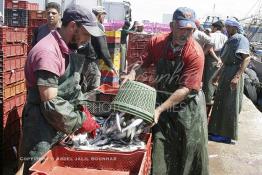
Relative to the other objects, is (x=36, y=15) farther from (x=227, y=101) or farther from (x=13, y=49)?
(x=227, y=101)

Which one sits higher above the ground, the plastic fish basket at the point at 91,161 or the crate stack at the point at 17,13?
the crate stack at the point at 17,13

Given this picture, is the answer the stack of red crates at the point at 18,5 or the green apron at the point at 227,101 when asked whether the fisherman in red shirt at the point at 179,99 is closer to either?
the green apron at the point at 227,101

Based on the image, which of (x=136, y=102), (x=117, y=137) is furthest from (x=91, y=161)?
(x=136, y=102)

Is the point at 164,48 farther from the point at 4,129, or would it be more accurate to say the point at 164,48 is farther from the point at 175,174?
the point at 4,129

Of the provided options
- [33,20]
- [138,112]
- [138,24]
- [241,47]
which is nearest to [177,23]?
[138,112]

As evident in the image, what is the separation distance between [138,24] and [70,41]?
10284 millimetres

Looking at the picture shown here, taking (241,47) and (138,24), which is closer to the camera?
(241,47)

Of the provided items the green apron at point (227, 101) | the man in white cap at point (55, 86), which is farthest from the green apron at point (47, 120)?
the green apron at point (227, 101)

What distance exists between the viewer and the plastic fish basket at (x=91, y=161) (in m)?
3.05

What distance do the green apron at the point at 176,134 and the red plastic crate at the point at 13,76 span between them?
75.4 inches

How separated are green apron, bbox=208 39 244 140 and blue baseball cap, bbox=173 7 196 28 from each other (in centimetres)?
316

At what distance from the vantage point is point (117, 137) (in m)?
3.34

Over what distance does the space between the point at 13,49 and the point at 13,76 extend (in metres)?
0.35

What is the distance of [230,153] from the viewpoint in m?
6.91
